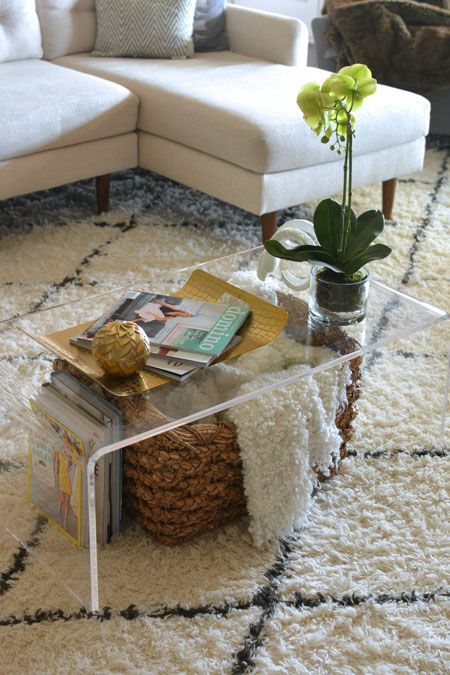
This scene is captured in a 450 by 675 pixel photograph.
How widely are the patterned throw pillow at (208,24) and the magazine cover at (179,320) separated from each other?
204cm

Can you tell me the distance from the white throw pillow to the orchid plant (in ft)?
6.26

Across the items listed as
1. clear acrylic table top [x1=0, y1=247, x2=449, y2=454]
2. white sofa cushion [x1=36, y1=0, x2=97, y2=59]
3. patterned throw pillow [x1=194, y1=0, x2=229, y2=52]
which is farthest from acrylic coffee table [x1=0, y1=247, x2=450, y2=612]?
patterned throw pillow [x1=194, y1=0, x2=229, y2=52]

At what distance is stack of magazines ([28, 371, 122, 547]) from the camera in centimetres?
162

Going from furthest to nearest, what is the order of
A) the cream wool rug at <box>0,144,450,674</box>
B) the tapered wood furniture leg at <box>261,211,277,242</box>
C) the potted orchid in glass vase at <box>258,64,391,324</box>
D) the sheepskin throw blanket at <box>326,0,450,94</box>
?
the sheepskin throw blanket at <box>326,0,450,94</box>
the tapered wood furniture leg at <box>261,211,277,242</box>
the potted orchid in glass vase at <box>258,64,391,324</box>
the cream wool rug at <box>0,144,450,674</box>

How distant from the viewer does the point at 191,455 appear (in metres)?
1.71

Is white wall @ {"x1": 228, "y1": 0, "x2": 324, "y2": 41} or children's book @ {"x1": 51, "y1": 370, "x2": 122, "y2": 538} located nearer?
children's book @ {"x1": 51, "y1": 370, "x2": 122, "y2": 538}

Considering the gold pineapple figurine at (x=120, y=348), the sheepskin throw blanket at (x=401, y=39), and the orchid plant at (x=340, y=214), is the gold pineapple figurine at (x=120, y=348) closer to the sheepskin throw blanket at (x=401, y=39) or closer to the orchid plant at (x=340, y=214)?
the orchid plant at (x=340, y=214)

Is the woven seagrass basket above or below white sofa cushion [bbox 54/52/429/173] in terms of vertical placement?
below

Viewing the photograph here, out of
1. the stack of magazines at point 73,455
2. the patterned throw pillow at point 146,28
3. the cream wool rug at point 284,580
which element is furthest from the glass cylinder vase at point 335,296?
the patterned throw pillow at point 146,28

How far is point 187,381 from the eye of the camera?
67.2 inches

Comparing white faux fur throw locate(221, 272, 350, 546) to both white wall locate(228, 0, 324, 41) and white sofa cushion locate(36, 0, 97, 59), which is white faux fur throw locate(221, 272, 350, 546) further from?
white wall locate(228, 0, 324, 41)

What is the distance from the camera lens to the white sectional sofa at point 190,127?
291 cm

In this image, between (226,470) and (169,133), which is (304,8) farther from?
(226,470)

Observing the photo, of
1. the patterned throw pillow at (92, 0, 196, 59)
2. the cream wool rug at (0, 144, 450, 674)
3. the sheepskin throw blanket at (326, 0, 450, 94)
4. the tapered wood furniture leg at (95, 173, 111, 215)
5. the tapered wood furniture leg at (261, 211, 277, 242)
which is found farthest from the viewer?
the sheepskin throw blanket at (326, 0, 450, 94)
